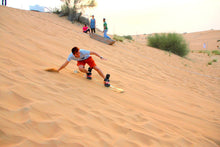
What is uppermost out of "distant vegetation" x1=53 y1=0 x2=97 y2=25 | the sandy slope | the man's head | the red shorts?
"distant vegetation" x1=53 y1=0 x2=97 y2=25

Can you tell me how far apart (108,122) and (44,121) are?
0.84m

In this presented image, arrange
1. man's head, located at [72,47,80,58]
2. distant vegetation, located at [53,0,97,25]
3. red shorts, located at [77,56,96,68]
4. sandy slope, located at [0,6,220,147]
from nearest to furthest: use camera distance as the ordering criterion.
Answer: sandy slope, located at [0,6,220,147] → man's head, located at [72,47,80,58] → red shorts, located at [77,56,96,68] → distant vegetation, located at [53,0,97,25]

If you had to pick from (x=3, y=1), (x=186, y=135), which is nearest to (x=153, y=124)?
(x=186, y=135)

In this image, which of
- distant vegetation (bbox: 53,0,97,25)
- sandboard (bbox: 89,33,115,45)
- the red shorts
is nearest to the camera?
the red shorts

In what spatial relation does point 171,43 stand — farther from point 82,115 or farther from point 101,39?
point 82,115

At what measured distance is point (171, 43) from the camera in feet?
56.3

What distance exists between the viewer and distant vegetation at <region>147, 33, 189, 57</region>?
1656cm

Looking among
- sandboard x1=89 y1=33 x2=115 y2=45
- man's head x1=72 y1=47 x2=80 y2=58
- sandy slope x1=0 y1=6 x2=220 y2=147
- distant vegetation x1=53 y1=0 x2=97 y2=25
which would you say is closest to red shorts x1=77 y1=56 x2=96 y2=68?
man's head x1=72 y1=47 x2=80 y2=58

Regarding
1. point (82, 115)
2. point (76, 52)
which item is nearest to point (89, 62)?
point (76, 52)

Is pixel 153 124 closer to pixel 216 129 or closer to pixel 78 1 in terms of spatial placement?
pixel 216 129

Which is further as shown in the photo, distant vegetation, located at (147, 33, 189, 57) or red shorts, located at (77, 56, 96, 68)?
distant vegetation, located at (147, 33, 189, 57)

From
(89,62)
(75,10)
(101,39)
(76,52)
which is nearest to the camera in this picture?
(76,52)

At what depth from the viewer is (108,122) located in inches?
91.0

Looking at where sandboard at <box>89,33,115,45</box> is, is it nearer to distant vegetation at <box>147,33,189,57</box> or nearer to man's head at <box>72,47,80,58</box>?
man's head at <box>72,47,80,58</box>
